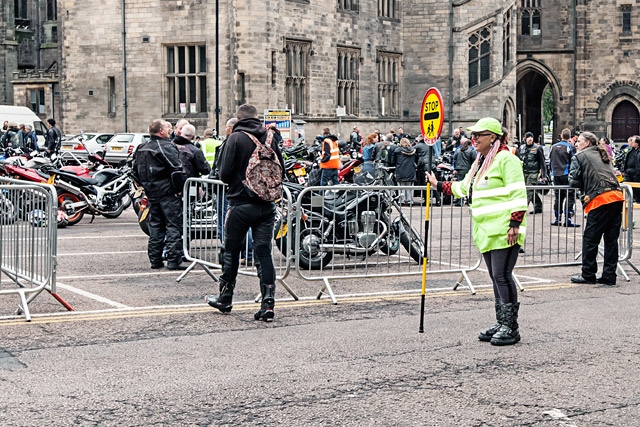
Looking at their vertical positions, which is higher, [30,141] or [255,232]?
[30,141]

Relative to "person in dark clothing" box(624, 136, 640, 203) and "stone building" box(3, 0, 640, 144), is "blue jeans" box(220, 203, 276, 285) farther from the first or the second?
"stone building" box(3, 0, 640, 144)

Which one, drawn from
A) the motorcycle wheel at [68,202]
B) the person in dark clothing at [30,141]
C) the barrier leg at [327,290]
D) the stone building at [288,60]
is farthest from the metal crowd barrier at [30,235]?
the stone building at [288,60]

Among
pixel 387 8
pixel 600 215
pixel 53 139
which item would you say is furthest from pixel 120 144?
pixel 600 215

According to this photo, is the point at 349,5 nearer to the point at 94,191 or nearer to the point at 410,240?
the point at 94,191

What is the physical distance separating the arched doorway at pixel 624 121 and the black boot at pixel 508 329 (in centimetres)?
4643

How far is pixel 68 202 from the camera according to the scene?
61.7ft

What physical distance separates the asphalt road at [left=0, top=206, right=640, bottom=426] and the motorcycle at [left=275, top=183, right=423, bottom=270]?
0.42m

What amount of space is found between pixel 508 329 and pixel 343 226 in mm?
3376

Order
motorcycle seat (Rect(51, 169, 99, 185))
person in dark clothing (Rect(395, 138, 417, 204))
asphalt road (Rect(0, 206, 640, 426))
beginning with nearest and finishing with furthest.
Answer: asphalt road (Rect(0, 206, 640, 426)), motorcycle seat (Rect(51, 169, 99, 185)), person in dark clothing (Rect(395, 138, 417, 204))

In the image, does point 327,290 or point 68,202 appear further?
point 68,202

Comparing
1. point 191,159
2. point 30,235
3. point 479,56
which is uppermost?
point 479,56

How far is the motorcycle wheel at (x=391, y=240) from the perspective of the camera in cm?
1176

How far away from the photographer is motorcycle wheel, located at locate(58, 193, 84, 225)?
18.7 meters

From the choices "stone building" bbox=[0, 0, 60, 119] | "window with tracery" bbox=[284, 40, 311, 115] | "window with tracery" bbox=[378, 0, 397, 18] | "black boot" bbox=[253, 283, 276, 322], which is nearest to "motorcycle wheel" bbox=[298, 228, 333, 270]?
"black boot" bbox=[253, 283, 276, 322]
